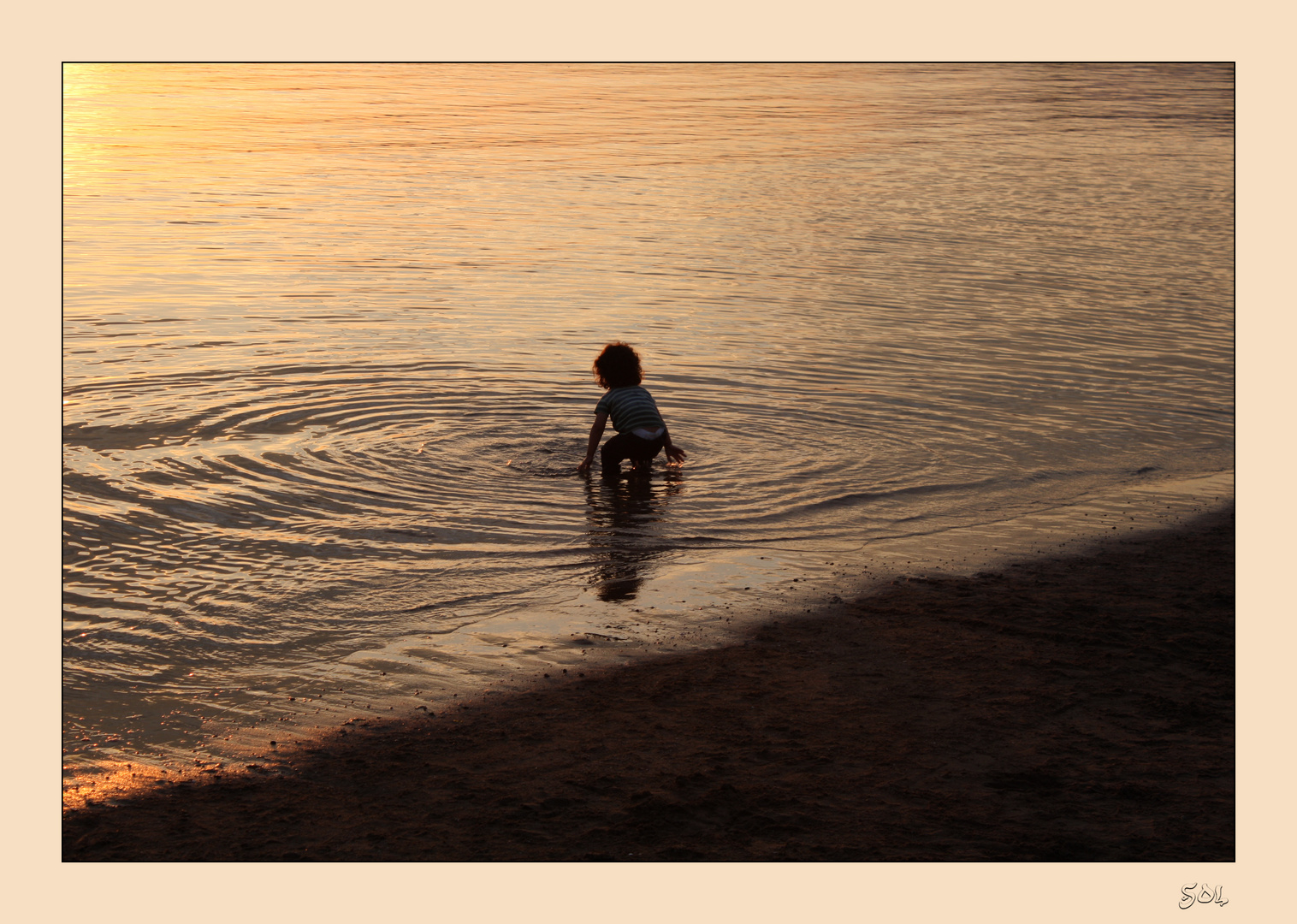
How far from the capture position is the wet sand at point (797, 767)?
16.3 ft

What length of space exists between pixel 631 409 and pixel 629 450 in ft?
1.19

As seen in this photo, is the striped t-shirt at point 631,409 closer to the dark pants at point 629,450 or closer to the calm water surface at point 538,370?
the dark pants at point 629,450

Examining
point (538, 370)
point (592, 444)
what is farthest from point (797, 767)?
point (538, 370)

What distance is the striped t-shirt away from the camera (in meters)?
10.6

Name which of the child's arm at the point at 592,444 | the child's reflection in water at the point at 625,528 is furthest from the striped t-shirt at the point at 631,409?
the child's reflection in water at the point at 625,528

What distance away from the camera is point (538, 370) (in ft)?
45.3

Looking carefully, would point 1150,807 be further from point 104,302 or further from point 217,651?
point 104,302

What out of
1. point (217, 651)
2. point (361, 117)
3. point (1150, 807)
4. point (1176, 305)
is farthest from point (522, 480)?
point (361, 117)

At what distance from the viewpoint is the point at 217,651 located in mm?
6891

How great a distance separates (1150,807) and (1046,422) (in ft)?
24.5

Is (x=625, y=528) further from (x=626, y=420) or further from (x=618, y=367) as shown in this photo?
(x=618, y=367)

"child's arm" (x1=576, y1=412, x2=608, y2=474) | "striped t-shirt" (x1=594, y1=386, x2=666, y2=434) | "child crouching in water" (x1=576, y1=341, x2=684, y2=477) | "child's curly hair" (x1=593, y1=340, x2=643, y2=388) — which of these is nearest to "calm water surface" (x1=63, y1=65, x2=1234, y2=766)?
"child's arm" (x1=576, y1=412, x2=608, y2=474)

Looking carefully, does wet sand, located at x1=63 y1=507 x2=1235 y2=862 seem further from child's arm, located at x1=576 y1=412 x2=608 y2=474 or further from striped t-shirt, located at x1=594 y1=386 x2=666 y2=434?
striped t-shirt, located at x1=594 y1=386 x2=666 y2=434

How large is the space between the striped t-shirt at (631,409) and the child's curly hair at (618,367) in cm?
7
